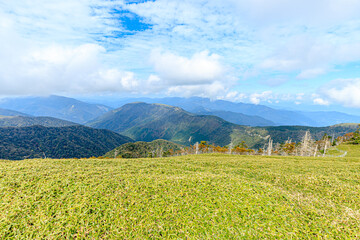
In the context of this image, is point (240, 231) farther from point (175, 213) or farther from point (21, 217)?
point (21, 217)

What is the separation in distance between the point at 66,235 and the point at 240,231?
7.66 m

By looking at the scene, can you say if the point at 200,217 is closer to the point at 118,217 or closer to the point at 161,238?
the point at 161,238

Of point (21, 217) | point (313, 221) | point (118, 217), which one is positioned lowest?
point (21, 217)

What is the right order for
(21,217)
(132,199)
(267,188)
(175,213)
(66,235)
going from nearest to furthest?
1. (66,235)
2. (21,217)
3. (175,213)
4. (132,199)
5. (267,188)

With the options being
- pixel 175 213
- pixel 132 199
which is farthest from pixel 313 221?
pixel 132 199

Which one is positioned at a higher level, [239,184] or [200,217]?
[239,184]

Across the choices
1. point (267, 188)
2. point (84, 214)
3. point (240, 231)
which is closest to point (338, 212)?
point (267, 188)

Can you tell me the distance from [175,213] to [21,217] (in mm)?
7327

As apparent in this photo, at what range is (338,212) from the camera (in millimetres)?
8141

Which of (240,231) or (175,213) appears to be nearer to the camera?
(240,231)

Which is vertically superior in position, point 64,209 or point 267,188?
point 267,188

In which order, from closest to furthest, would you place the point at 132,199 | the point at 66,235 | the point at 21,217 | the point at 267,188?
the point at 66,235
the point at 21,217
the point at 132,199
the point at 267,188

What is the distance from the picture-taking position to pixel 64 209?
751 cm

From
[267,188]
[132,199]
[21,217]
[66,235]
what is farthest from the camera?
[267,188]
